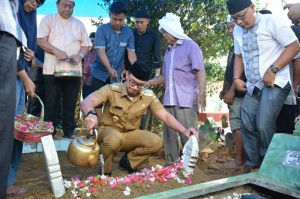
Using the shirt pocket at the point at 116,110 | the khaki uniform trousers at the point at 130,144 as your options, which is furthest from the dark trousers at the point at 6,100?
the shirt pocket at the point at 116,110

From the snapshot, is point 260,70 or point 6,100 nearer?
point 6,100

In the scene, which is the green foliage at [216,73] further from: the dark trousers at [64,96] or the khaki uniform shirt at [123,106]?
the khaki uniform shirt at [123,106]

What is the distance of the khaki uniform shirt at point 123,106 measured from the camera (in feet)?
12.5

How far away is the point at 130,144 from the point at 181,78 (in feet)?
3.35

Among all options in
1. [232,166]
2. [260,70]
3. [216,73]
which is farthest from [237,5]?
[216,73]

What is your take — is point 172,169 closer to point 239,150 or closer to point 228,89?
point 239,150

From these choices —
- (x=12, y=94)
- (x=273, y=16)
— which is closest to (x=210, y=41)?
(x=273, y=16)

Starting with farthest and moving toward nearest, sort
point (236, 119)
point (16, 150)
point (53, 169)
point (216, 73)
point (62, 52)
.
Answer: point (216, 73) → point (62, 52) → point (236, 119) → point (16, 150) → point (53, 169)

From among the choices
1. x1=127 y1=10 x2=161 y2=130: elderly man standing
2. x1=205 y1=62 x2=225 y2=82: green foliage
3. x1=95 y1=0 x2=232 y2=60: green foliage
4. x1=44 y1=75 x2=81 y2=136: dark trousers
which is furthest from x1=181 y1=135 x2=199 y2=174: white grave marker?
x1=205 y1=62 x2=225 y2=82: green foliage

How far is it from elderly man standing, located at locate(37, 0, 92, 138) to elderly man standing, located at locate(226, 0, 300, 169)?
1.99 m

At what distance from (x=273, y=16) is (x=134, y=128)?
179 centimetres

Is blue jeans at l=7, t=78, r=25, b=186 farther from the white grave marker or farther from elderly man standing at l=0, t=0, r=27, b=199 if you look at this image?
the white grave marker

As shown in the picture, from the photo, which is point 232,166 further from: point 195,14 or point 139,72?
point 195,14

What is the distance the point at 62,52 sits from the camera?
456 centimetres
